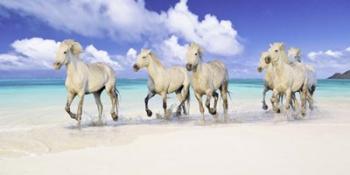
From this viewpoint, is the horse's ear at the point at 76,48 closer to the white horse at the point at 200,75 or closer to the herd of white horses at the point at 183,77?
the herd of white horses at the point at 183,77

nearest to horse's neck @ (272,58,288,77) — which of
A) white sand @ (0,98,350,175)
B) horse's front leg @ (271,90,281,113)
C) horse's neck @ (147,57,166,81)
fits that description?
horse's front leg @ (271,90,281,113)

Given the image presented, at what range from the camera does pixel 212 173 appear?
4.44 m

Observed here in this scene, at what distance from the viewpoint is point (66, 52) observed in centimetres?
914

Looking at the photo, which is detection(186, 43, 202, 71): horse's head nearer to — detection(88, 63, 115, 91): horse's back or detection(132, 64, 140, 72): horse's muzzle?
detection(132, 64, 140, 72): horse's muzzle

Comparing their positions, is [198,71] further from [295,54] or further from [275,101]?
[295,54]

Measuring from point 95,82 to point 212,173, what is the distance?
586 centimetres

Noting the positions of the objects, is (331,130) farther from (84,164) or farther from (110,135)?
(84,164)

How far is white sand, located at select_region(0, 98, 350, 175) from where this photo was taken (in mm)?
4605

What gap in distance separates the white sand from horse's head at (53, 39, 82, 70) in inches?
66.8

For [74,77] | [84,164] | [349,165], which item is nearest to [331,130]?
[349,165]

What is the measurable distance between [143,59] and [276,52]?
12.2 feet

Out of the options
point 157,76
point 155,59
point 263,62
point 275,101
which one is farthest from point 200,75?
point 275,101

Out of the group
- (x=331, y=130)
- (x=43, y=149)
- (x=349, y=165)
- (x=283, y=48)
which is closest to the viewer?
(x=349, y=165)

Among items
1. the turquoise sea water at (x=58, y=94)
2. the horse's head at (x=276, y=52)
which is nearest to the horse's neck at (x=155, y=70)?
the horse's head at (x=276, y=52)
